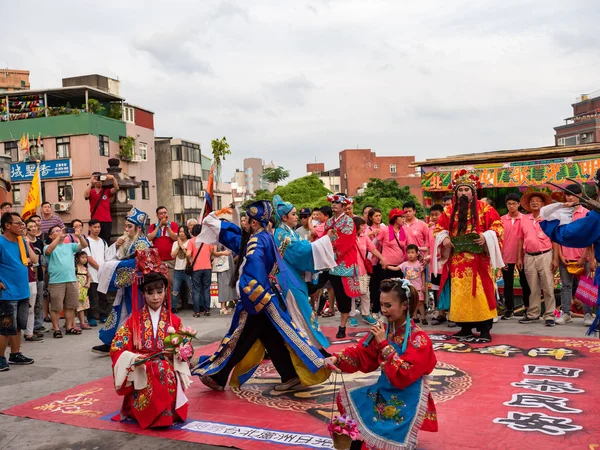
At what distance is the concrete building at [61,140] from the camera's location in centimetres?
3519

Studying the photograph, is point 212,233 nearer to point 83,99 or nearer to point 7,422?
point 7,422

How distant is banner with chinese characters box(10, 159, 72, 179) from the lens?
35.6 m

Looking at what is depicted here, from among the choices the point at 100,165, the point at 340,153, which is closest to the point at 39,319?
the point at 100,165

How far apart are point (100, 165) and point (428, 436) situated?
35.2 meters

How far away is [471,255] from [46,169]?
33622 millimetres

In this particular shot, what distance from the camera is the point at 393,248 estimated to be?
9.58 metres

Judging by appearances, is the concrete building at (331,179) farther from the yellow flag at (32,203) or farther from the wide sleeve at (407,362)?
the wide sleeve at (407,362)

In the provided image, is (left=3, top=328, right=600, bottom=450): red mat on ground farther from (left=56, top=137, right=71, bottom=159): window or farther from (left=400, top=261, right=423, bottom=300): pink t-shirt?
(left=56, top=137, right=71, bottom=159): window

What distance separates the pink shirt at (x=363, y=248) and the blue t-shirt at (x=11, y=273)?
15.0 ft

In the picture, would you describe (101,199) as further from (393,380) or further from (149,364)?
(393,380)

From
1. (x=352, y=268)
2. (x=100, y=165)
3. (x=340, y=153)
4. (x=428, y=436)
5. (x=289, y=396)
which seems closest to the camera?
(x=428, y=436)

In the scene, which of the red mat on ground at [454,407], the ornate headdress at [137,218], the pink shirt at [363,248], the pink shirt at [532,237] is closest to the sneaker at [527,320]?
the pink shirt at [532,237]

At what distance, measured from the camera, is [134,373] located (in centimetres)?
464

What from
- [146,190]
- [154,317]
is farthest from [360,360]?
[146,190]
